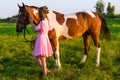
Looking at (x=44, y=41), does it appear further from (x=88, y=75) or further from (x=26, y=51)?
(x=26, y=51)

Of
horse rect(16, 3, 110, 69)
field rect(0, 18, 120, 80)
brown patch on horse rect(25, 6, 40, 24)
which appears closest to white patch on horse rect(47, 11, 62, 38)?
horse rect(16, 3, 110, 69)

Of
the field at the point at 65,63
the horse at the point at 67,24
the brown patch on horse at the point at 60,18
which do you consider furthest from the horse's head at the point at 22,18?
the field at the point at 65,63

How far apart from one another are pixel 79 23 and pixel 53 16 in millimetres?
1052

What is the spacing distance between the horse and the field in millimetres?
427

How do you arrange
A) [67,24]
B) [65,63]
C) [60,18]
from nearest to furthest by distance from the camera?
[60,18], [67,24], [65,63]

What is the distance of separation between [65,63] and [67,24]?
4.64 ft

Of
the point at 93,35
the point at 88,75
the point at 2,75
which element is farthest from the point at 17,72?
the point at 93,35

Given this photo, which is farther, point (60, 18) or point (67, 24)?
point (67, 24)

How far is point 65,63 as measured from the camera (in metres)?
11.2

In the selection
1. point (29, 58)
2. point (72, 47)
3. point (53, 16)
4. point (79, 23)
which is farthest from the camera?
point (72, 47)

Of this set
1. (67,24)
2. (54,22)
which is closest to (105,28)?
(67,24)

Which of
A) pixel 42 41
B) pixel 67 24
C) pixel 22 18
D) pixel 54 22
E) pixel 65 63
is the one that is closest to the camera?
pixel 42 41

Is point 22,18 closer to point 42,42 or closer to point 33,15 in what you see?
point 33,15

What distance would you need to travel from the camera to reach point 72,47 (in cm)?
1302
